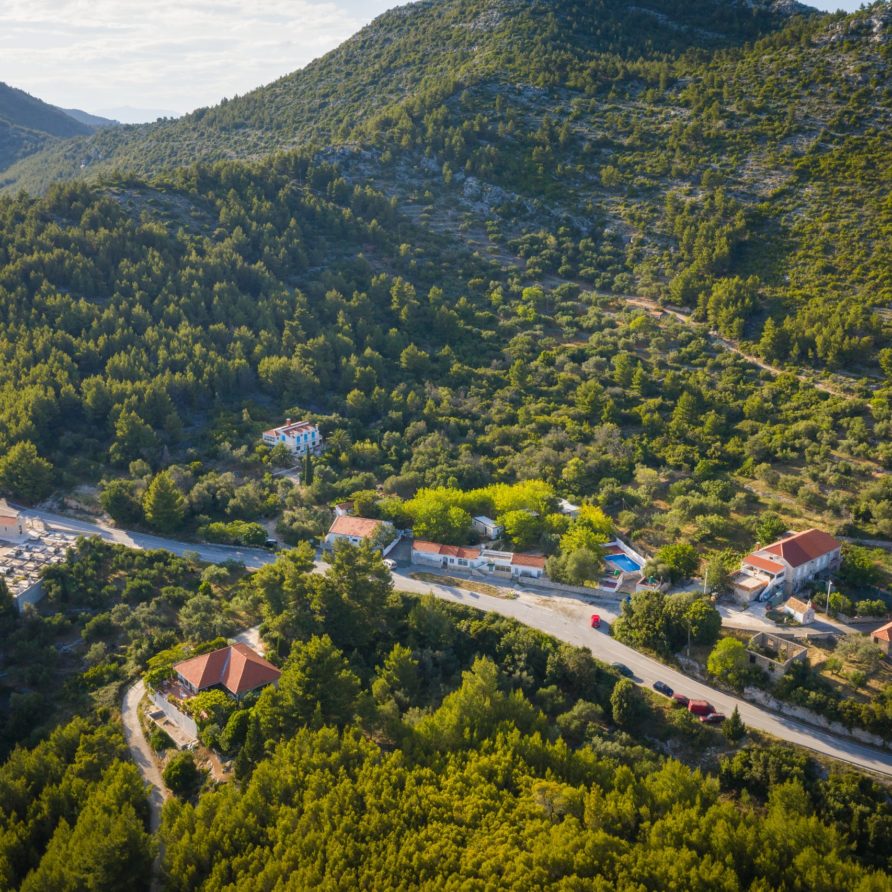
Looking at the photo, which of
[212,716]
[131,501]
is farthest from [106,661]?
[131,501]

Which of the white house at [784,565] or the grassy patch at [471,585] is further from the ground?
the white house at [784,565]

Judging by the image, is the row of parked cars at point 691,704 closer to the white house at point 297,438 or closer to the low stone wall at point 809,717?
the low stone wall at point 809,717

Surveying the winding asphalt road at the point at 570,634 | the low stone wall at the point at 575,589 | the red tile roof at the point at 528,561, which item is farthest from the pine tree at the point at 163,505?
the low stone wall at the point at 575,589

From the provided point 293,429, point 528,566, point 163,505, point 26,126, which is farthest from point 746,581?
point 26,126

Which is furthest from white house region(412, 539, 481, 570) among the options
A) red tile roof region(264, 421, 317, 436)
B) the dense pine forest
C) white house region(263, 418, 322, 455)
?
red tile roof region(264, 421, 317, 436)

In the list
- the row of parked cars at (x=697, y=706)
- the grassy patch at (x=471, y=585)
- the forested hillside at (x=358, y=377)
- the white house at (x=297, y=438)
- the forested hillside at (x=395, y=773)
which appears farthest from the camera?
the white house at (x=297, y=438)
